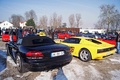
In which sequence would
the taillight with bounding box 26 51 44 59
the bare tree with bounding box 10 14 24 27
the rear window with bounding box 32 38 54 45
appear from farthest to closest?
the bare tree with bounding box 10 14 24 27
the rear window with bounding box 32 38 54 45
the taillight with bounding box 26 51 44 59

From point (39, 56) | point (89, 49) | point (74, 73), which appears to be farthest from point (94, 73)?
point (39, 56)

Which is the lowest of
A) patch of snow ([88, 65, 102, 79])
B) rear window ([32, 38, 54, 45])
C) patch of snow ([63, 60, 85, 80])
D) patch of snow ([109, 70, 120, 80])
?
patch of snow ([109, 70, 120, 80])

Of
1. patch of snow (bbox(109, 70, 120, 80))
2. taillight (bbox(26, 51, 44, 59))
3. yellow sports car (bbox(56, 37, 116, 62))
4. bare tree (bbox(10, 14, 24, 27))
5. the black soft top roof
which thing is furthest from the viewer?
bare tree (bbox(10, 14, 24, 27))

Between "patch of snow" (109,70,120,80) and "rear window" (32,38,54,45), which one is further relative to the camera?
"rear window" (32,38,54,45)

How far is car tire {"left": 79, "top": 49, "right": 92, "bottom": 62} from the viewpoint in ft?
24.4

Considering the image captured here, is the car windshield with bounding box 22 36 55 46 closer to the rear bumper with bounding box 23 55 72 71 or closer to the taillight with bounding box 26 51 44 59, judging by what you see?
the taillight with bounding box 26 51 44 59

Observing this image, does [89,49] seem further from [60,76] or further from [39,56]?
[39,56]

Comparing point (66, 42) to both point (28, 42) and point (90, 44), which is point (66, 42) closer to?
point (90, 44)

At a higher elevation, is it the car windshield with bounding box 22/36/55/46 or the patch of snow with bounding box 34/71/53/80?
the car windshield with bounding box 22/36/55/46

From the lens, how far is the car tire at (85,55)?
24.4ft

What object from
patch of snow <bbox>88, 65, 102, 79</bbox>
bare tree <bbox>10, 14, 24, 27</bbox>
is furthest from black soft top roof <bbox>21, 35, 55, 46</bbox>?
bare tree <bbox>10, 14, 24, 27</bbox>

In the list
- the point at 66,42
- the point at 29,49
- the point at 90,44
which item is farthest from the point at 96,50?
the point at 29,49

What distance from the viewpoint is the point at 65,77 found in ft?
16.8

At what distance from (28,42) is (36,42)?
12.4 inches
